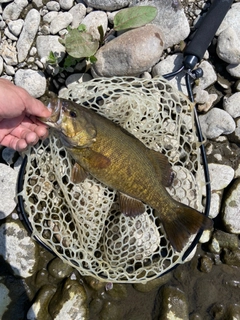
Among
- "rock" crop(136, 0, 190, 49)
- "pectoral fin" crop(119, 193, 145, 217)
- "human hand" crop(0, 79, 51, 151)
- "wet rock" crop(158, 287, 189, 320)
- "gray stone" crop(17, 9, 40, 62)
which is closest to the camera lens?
"human hand" crop(0, 79, 51, 151)

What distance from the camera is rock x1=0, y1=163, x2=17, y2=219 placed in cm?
414

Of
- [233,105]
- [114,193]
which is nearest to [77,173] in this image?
[114,193]

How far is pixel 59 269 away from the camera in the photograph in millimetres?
4156

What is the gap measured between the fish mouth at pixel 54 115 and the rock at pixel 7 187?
1.22 meters

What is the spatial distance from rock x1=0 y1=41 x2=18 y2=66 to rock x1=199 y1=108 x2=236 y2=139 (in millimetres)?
2214

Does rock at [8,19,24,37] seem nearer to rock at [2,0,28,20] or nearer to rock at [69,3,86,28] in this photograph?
rock at [2,0,28,20]

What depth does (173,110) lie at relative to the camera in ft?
12.7

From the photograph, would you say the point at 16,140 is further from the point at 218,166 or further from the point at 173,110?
the point at 218,166

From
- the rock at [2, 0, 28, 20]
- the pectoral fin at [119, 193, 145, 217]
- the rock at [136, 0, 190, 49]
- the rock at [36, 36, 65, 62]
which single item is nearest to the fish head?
the pectoral fin at [119, 193, 145, 217]

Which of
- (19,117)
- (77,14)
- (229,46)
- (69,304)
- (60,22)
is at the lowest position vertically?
(69,304)

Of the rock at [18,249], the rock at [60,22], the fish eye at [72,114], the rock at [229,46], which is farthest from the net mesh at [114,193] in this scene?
the rock at [60,22]

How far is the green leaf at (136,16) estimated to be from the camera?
12.9 ft

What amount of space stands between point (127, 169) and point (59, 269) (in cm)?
152

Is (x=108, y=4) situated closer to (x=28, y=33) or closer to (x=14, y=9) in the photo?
(x=28, y=33)
